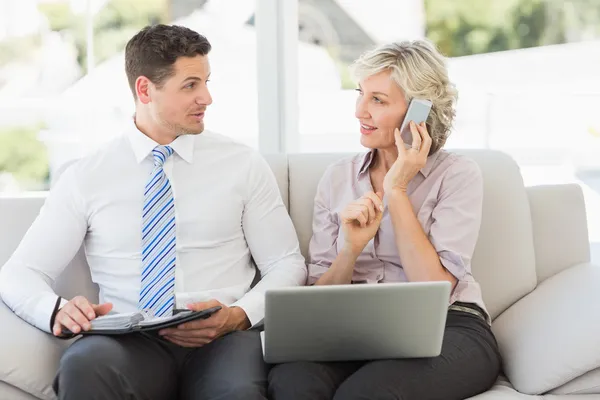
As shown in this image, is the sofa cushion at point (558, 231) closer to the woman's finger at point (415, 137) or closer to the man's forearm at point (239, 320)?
the woman's finger at point (415, 137)

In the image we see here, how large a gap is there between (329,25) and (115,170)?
4.47 ft

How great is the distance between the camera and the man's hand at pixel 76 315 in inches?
80.0

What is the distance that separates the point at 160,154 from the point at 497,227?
943 millimetres

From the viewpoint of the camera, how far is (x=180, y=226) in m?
2.34

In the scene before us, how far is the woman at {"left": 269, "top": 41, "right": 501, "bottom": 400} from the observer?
2.16m

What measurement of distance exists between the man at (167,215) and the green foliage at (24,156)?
117 centimetres

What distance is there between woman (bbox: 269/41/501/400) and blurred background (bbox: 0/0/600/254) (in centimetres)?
106

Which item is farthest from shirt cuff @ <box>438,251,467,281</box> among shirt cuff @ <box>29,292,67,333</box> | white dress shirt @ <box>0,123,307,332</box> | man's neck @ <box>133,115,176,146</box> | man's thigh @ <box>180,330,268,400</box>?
shirt cuff @ <box>29,292,67,333</box>

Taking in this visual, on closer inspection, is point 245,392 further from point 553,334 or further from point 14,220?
point 14,220

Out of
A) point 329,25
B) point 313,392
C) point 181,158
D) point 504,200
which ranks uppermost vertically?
point 329,25

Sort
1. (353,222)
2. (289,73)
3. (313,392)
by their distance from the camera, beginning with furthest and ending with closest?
(289,73) → (353,222) → (313,392)

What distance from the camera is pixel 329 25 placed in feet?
11.3

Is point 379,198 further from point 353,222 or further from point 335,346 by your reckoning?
point 335,346

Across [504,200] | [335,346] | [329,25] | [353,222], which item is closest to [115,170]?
[353,222]
